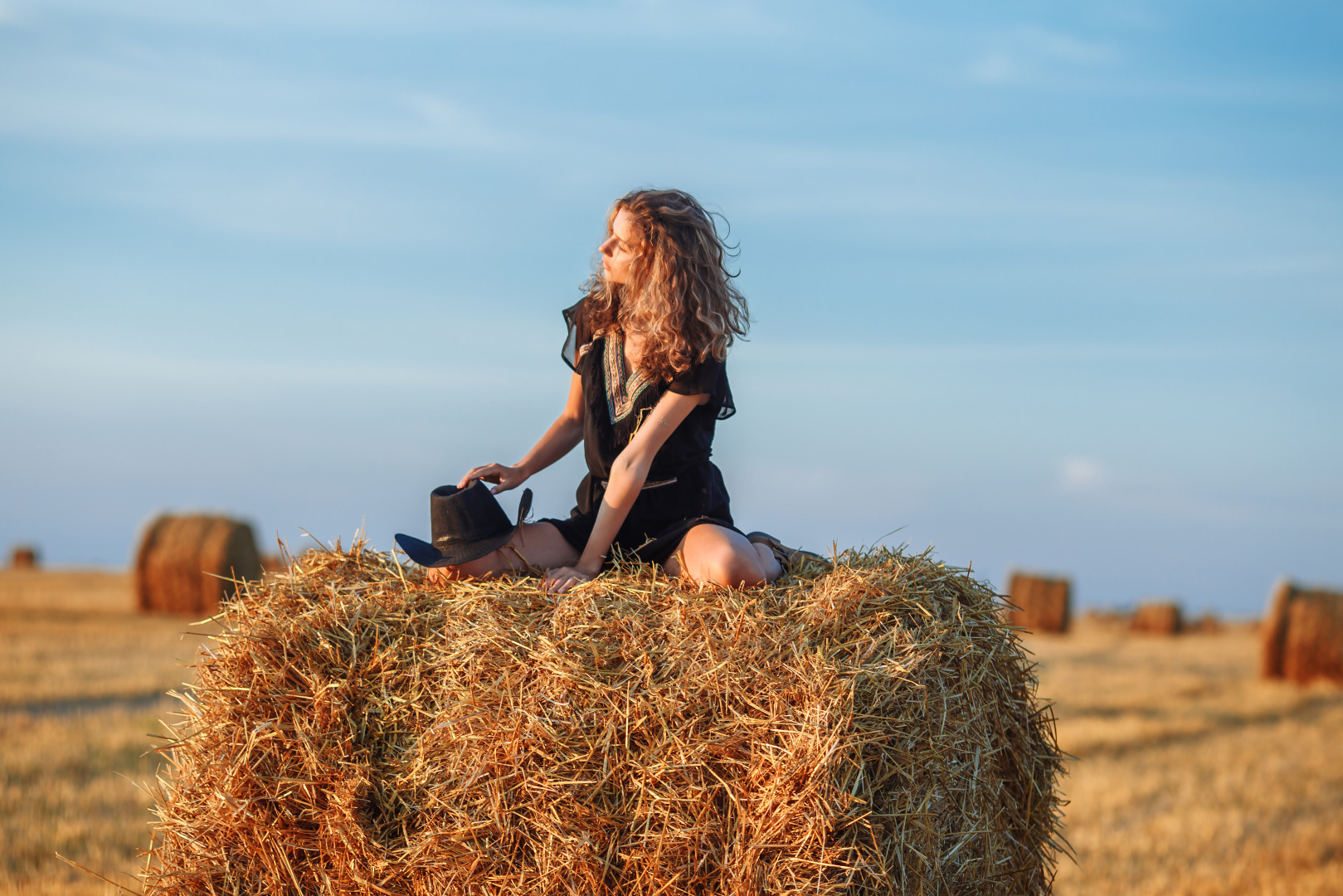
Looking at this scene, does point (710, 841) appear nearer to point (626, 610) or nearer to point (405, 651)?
point (626, 610)

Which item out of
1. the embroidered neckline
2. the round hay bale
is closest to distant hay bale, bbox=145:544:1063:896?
the embroidered neckline

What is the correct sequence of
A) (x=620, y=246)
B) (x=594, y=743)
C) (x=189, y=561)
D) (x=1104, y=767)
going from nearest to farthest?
1. (x=594, y=743)
2. (x=620, y=246)
3. (x=1104, y=767)
4. (x=189, y=561)

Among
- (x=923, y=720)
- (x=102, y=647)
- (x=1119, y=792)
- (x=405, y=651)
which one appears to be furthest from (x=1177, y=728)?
(x=102, y=647)

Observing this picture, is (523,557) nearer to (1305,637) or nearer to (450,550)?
(450,550)

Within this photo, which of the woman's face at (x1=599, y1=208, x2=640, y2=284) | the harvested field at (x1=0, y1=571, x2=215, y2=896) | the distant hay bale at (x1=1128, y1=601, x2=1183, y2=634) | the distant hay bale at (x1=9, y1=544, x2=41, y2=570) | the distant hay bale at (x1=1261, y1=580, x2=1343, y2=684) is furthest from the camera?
the distant hay bale at (x1=9, y1=544, x2=41, y2=570)

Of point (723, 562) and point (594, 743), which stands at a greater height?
point (723, 562)

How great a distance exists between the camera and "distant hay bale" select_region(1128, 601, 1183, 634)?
2272cm

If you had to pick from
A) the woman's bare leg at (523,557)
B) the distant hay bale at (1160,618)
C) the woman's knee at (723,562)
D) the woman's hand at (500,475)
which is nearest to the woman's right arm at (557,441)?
the woman's hand at (500,475)

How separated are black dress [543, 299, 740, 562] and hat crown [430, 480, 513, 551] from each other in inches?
11.7

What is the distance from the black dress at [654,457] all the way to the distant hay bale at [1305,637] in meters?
12.8

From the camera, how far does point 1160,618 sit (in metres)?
22.8

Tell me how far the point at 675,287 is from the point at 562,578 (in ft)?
3.43

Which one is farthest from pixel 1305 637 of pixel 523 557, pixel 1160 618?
pixel 523 557

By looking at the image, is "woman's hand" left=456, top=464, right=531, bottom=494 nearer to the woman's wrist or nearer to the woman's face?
the woman's wrist
